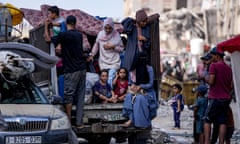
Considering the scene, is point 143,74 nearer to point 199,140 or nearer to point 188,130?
point 199,140

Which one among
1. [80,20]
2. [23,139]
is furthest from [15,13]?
[23,139]

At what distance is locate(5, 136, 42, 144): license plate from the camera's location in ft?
33.2

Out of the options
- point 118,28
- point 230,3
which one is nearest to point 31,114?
point 118,28

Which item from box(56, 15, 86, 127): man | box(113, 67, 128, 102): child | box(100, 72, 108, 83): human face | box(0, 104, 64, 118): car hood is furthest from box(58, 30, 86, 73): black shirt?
box(0, 104, 64, 118): car hood

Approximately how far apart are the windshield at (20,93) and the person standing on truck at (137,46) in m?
2.34

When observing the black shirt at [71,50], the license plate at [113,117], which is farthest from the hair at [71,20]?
the license plate at [113,117]

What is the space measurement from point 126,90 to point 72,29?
1.53 m

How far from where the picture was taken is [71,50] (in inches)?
514

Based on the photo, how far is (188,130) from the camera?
18.7 metres

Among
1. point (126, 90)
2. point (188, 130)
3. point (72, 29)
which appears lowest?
point (188, 130)

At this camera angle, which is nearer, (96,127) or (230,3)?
(96,127)

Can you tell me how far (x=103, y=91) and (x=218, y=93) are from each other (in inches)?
77.8

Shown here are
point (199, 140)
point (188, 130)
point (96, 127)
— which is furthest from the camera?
point (188, 130)

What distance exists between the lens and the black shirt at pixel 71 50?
13.0 m
